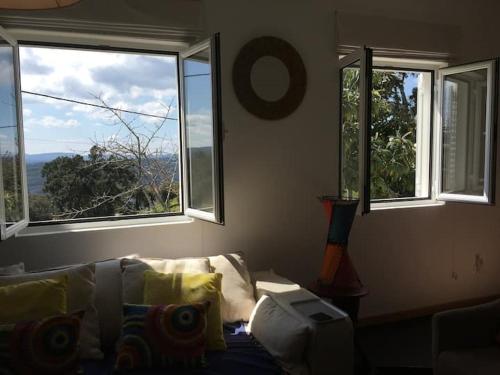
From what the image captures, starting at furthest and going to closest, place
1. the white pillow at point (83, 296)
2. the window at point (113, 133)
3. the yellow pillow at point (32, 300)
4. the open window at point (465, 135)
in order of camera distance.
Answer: the open window at point (465, 135), the window at point (113, 133), the white pillow at point (83, 296), the yellow pillow at point (32, 300)

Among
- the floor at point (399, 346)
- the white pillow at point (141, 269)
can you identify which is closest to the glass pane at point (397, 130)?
the floor at point (399, 346)

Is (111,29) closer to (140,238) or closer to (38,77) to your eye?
(38,77)

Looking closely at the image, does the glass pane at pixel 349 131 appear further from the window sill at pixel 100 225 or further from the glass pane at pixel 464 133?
the window sill at pixel 100 225

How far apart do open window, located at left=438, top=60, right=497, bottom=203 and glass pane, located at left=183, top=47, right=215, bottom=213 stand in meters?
2.04

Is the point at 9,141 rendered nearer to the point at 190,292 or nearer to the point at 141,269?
the point at 141,269

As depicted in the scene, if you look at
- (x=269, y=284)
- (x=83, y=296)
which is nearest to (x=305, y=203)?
(x=269, y=284)

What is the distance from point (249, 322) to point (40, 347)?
104 centimetres

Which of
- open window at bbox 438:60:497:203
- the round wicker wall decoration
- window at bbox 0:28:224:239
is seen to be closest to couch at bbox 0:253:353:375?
window at bbox 0:28:224:239

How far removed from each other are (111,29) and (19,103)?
675 millimetres

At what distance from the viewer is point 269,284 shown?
2.54 m

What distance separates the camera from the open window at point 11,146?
222 cm

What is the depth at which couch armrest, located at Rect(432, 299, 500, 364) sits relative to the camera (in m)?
2.12

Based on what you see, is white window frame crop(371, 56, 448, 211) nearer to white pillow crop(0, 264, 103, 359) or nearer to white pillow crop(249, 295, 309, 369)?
white pillow crop(249, 295, 309, 369)

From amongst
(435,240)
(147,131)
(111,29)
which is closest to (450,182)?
(435,240)
